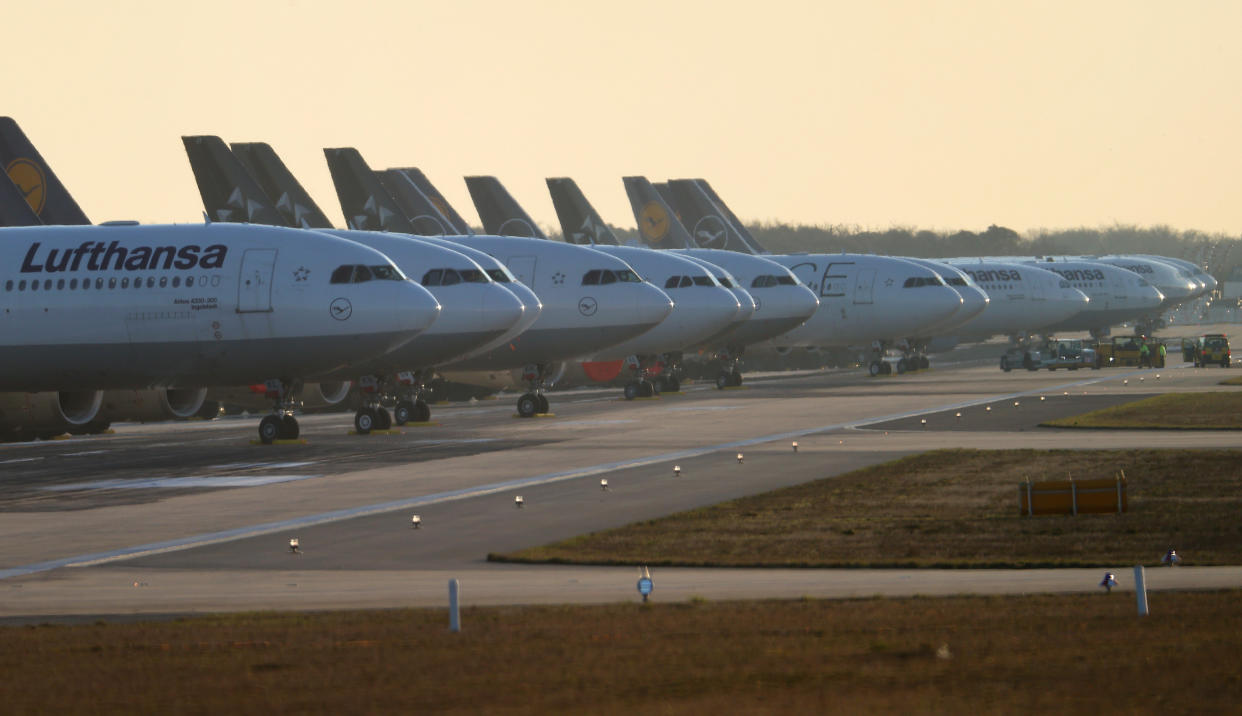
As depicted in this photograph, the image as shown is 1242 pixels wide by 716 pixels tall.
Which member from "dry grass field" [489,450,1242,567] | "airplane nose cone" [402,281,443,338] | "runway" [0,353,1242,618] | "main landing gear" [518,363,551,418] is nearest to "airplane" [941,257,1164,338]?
"runway" [0,353,1242,618]

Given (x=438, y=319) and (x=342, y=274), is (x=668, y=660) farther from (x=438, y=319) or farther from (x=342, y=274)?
(x=438, y=319)

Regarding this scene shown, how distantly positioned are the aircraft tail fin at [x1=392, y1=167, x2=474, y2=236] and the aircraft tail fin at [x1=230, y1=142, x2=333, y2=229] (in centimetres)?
962

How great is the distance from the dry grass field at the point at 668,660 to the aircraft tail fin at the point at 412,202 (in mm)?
61424

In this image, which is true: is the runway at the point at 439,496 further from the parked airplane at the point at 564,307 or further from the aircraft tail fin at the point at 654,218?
the aircraft tail fin at the point at 654,218

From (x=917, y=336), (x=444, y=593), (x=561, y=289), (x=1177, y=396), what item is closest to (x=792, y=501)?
(x=444, y=593)

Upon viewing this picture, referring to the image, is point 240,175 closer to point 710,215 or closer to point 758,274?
point 758,274

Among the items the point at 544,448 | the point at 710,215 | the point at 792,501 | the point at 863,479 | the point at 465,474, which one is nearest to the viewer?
the point at 792,501

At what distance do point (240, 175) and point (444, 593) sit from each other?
49.5 metres

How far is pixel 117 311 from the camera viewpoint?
50.8m

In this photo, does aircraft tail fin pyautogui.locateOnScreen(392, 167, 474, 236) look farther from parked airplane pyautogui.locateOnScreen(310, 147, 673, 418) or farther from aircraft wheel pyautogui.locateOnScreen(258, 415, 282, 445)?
aircraft wheel pyautogui.locateOnScreen(258, 415, 282, 445)

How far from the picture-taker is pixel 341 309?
5066cm

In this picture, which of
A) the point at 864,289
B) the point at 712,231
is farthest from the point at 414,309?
the point at 712,231

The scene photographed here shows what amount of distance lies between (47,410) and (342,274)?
10601mm

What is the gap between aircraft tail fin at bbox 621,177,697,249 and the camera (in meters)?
105
